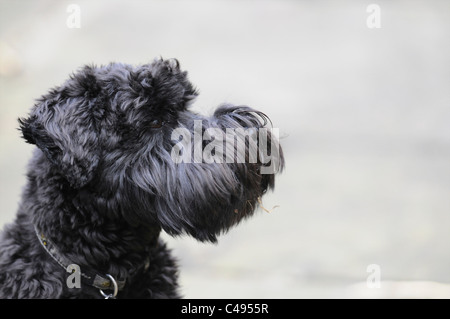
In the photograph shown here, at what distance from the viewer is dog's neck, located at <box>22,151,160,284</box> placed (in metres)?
2.82

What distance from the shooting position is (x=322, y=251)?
5570 millimetres

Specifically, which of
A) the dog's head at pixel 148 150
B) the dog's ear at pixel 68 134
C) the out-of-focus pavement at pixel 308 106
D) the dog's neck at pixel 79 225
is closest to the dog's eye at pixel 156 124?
the dog's head at pixel 148 150

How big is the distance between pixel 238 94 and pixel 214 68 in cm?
52

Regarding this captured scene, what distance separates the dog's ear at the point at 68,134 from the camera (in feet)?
8.83

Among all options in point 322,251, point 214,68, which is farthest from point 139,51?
point 322,251

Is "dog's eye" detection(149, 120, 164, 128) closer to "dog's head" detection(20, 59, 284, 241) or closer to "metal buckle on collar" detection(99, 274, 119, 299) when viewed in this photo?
"dog's head" detection(20, 59, 284, 241)

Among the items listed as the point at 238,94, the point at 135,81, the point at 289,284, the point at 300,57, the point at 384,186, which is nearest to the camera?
the point at 135,81

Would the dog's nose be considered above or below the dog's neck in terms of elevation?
above

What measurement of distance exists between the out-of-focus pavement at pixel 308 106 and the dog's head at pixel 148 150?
8.02 ft

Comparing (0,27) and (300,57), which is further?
(300,57)

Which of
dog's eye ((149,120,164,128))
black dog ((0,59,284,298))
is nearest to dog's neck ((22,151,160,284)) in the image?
black dog ((0,59,284,298))

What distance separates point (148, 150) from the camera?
2.83m

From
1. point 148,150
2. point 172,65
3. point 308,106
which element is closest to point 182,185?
point 148,150

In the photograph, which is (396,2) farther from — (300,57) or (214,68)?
(214,68)
